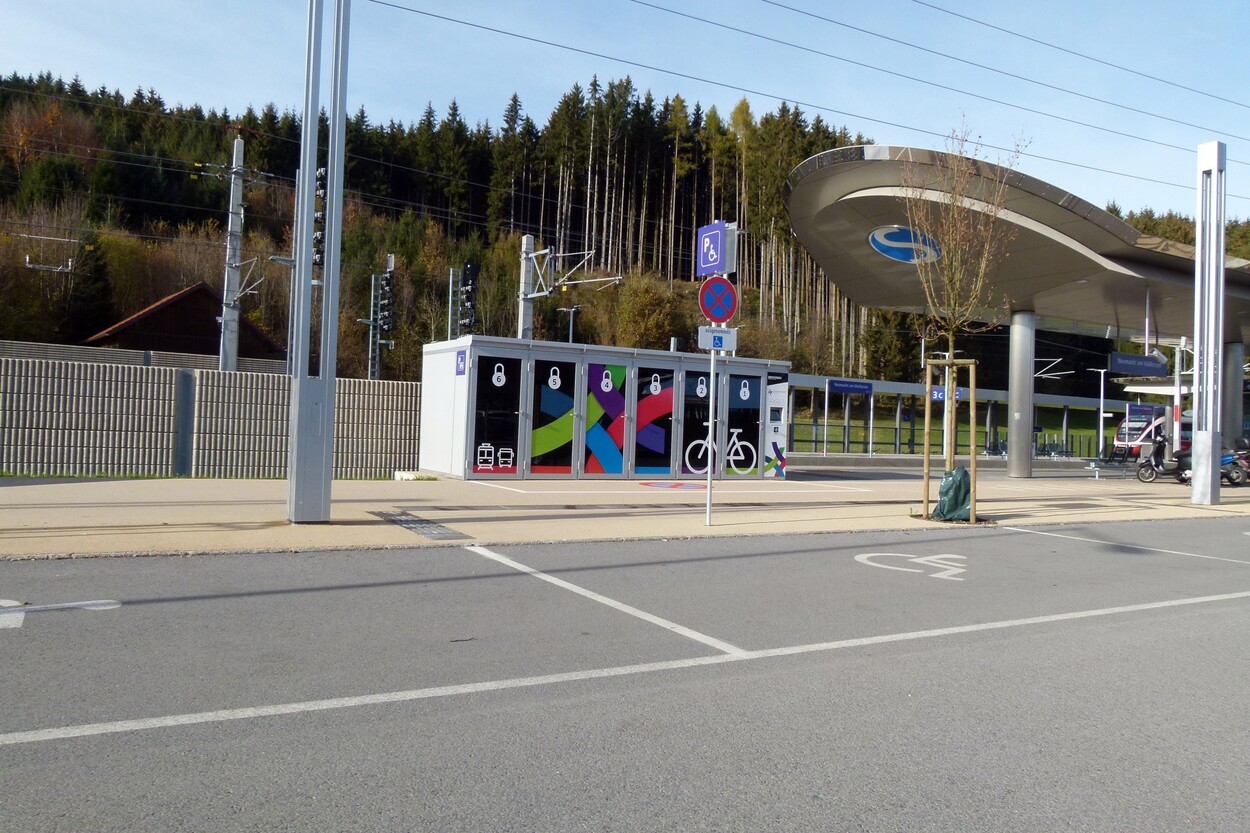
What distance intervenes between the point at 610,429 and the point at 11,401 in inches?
405

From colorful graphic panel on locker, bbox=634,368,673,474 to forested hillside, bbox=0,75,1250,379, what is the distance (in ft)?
116

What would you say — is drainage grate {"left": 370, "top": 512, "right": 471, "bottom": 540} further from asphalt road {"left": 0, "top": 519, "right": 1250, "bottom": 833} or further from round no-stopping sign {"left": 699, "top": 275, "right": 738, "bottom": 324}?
round no-stopping sign {"left": 699, "top": 275, "right": 738, "bottom": 324}

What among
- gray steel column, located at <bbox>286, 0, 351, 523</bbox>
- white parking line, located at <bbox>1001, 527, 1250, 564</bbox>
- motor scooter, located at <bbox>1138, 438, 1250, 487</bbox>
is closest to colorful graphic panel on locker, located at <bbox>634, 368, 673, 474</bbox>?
white parking line, located at <bbox>1001, 527, 1250, 564</bbox>

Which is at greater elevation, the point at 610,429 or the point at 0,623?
the point at 610,429

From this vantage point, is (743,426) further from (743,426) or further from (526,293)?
(526,293)

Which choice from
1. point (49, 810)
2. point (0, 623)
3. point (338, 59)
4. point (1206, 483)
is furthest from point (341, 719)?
point (1206, 483)

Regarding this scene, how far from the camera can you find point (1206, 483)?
64.5 ft

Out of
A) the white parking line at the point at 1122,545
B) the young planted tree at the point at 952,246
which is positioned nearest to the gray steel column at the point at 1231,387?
the young planted tree at the point at 952,246

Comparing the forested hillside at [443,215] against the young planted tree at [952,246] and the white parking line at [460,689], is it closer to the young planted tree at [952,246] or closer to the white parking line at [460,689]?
the young planted tree at [952,246]

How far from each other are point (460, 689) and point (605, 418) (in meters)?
13.0

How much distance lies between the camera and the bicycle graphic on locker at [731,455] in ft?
62.2

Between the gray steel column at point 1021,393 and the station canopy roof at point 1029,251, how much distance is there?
0.67 m

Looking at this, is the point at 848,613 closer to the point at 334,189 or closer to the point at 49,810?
the point at 49,810

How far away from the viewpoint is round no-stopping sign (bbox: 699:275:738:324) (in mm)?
11938
